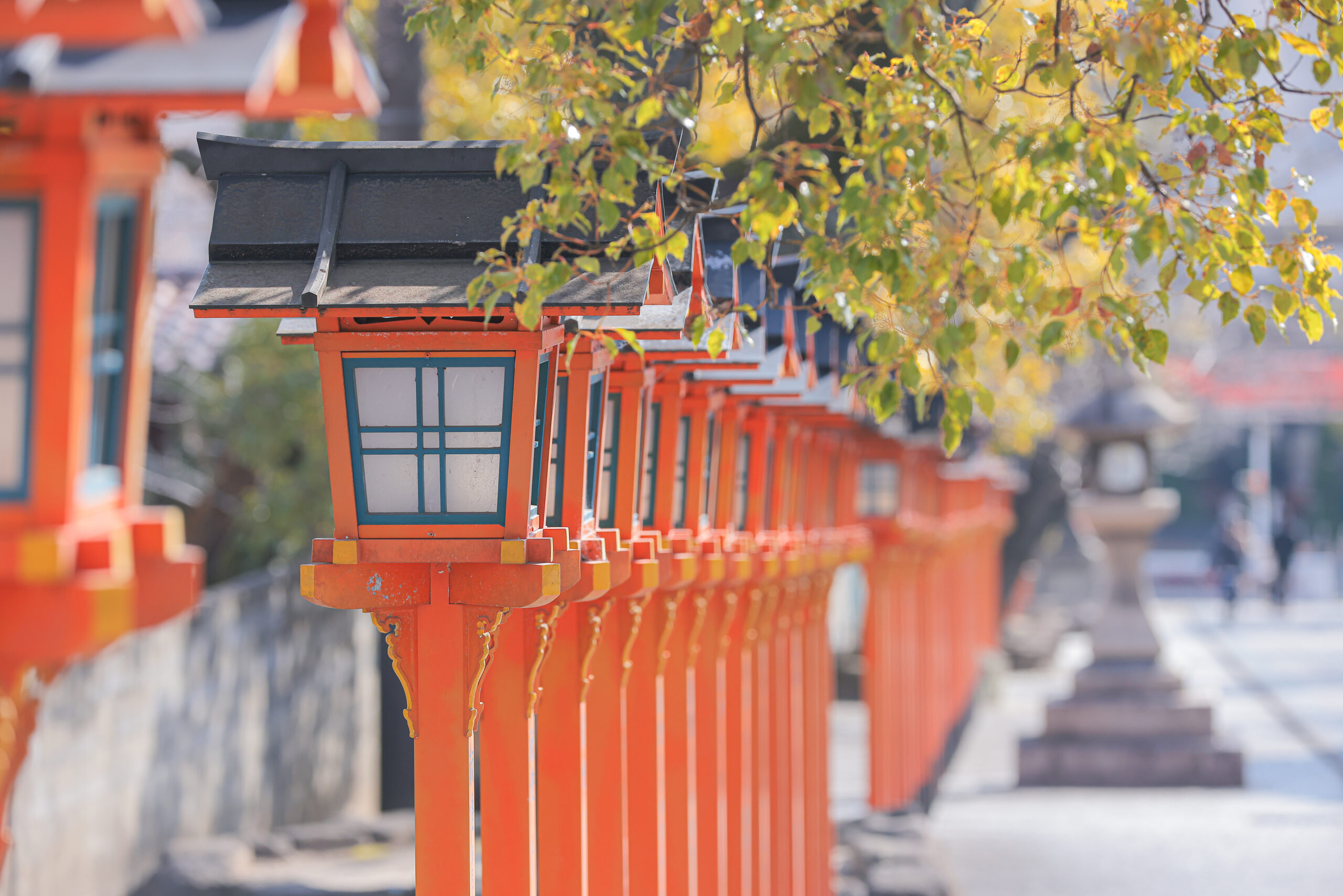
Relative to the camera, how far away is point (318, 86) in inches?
99.2

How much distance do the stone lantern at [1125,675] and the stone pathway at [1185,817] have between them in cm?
31

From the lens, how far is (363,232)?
3.89 metres

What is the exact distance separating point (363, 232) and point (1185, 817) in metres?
13.1

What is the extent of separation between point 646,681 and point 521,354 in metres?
2.11

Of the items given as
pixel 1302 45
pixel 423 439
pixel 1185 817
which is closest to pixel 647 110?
pixel 423 439

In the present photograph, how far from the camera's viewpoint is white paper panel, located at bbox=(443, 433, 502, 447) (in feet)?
13.3

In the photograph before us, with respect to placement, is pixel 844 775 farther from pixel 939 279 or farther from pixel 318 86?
pixel 318 86

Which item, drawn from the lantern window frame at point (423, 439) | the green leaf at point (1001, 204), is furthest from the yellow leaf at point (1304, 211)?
the lantern window frame at point (423, 439)

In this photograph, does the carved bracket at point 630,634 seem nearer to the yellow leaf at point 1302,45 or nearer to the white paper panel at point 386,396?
the white paper panel at point 386,396

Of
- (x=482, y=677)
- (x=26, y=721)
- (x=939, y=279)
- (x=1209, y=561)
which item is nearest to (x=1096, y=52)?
(x=939, y=279)

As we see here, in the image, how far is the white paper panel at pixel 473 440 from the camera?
13.3 ft

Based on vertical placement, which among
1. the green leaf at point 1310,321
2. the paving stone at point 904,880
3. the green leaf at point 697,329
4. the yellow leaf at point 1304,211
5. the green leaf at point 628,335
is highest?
the yellow leaf at point 1304,211

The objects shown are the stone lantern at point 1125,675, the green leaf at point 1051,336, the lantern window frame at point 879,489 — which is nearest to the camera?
the green leaf at point 1051,336

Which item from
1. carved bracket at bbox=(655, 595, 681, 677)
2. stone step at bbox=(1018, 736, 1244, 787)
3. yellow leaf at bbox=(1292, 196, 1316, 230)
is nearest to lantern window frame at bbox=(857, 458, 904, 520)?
stone step at bbox=(1018, 736, 1244, 787)
